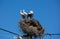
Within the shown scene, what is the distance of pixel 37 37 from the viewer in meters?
6.59

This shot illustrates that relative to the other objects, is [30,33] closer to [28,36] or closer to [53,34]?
[28,36]

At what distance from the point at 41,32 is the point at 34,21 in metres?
0.32

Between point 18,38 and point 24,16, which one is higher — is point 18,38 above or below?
below

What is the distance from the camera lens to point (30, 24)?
6465 millimetres

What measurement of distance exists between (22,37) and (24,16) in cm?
49

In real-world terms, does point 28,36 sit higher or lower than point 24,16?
lower

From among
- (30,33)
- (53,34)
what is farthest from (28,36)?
(53,34)

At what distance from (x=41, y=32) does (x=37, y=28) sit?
153mm

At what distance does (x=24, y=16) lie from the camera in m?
6.51

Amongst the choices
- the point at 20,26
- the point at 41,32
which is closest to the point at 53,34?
the point at 41,32

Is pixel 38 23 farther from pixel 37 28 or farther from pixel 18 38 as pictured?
pixel 18 38

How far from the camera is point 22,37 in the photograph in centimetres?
642

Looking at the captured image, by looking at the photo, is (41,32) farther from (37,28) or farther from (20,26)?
(20,26)

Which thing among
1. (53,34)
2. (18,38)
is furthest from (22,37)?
(53,34)
